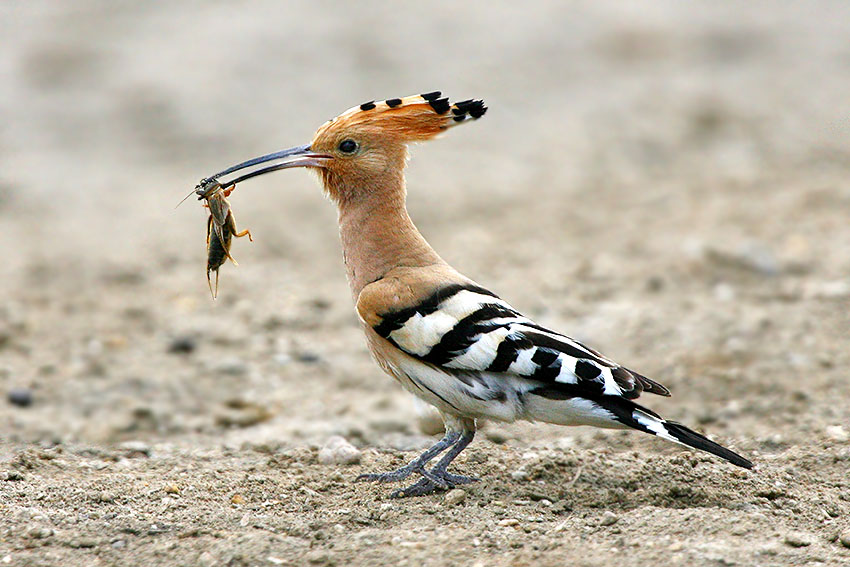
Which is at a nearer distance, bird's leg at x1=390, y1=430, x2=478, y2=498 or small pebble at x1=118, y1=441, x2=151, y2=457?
bird's leg at x1=390, y1=430, x2=478, y2=498

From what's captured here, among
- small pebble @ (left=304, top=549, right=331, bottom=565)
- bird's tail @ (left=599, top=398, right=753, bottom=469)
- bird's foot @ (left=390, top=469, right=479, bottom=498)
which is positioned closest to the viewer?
small pebble @ (left=304, top=549, right=331, bottom=565)

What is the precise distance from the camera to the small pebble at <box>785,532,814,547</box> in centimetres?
355

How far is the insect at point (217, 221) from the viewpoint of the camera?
441cm

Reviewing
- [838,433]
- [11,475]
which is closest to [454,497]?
[11,475]

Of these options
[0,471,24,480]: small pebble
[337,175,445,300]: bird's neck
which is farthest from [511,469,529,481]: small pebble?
[0,471,24,480]: small pebble

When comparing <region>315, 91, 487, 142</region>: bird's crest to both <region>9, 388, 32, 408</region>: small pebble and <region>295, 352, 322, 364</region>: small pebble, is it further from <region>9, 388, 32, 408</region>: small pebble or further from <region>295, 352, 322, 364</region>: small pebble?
<region>9, 388, 32, 408</region>: small pebble

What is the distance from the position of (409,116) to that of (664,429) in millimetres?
1614

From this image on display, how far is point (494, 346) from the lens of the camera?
13.1ft

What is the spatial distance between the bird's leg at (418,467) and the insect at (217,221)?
959 millimetres

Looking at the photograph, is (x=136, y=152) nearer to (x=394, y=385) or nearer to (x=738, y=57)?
(x=394, y=385)

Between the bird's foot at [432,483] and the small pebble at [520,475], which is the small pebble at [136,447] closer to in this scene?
the bird's foot at [432,483]

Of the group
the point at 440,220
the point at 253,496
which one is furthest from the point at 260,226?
the point at 253,496

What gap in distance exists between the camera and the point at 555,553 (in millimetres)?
3484

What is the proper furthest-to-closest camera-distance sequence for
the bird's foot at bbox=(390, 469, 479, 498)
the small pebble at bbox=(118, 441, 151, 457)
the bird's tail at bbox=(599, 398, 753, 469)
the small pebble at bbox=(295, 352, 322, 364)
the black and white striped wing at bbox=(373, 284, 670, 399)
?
the small pebble at bbox=(295, 352, 322, 364) < the small pebble at bbox=(118, 441, 151, 457) < the bird's foot at bbox=(390, 469, 479, 498) < the black and white striped wing at bbox=(373, 284, 670, 399) < the bird's tail at bbox=(599, 398, 753, 469)
